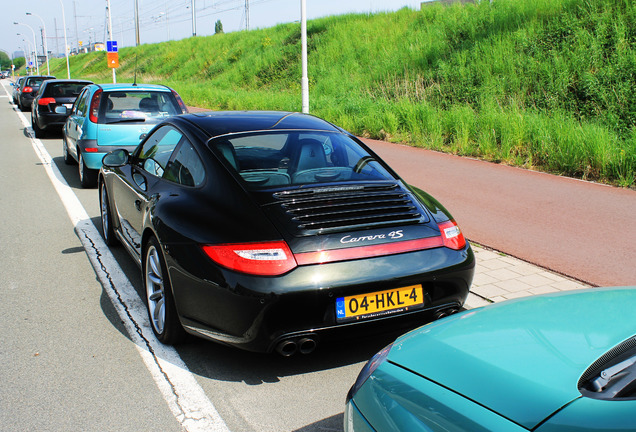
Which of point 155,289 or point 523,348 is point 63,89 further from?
point 523,348

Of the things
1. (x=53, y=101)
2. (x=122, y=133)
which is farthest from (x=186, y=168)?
(x=53, y=101)

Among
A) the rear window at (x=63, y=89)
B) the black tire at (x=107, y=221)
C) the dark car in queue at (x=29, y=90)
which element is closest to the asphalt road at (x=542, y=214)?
the black tire at (x=107, y=221)

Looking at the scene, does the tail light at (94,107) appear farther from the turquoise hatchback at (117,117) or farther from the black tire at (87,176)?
the black tire at (87,176)

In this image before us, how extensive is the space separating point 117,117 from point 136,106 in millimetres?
338

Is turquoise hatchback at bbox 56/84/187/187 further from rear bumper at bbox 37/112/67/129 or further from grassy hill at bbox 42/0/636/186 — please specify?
rear bumper at bbox 37/112/67/129

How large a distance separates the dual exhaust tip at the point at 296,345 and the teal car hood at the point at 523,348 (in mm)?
914

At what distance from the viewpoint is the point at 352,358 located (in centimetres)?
373

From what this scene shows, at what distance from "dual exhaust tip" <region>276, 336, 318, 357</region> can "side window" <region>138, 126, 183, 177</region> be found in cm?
185

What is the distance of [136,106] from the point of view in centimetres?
920

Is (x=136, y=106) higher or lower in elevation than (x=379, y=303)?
higher

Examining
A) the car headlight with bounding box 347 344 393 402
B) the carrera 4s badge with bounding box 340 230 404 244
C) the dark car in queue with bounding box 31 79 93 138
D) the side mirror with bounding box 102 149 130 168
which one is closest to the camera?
the car headlight with bounding box 347 344 393 402

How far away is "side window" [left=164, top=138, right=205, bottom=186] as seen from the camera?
3849 millimetres

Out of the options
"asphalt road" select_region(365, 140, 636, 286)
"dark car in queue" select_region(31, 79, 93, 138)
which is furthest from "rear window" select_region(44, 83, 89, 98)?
"asphalt road" select_region(365, 140, 636, 286)

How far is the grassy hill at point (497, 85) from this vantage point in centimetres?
1024
